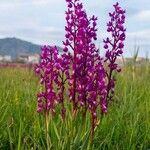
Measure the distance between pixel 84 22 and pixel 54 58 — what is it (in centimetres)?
42

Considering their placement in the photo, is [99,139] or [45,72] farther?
[99,139]

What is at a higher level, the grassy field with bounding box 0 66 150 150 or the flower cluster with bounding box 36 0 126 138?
the flower cluster with bounding box 36 0 126 138

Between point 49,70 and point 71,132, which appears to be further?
point 49,70

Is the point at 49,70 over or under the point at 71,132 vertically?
over

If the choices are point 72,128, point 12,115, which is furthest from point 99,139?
point 12,115

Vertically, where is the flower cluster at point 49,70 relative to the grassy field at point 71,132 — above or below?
above

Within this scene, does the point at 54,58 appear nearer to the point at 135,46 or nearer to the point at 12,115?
the point at 12,115

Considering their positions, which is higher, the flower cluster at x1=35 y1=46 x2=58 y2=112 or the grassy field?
the flower cluster at x1=35 y1=46 x2=58 y2=112

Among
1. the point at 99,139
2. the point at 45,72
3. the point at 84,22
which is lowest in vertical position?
the point at 99,139

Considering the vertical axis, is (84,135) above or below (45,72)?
below

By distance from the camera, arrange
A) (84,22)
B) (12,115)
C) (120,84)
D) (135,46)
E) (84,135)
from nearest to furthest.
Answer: (84,22) < (84,135) < (12,115) < (135,46) < (120,84)

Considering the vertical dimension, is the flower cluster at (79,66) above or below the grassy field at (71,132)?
above

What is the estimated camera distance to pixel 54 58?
380cm

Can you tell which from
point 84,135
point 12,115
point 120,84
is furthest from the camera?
point 120,84
